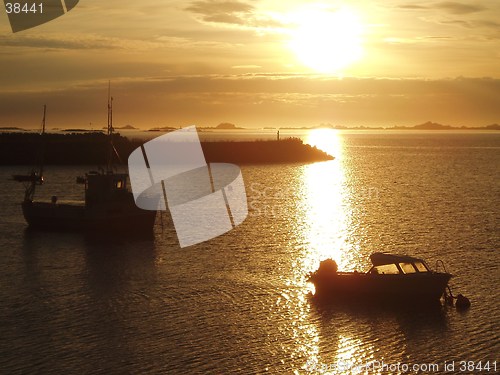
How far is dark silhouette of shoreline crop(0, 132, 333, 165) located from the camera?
16075 centimetres

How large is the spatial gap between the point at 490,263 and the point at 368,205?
1566 inches

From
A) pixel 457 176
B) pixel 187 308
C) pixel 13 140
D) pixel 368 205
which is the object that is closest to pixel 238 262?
pixel 187 308

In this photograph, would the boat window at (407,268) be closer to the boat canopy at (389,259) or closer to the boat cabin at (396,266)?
the boat cabin at (396,266)

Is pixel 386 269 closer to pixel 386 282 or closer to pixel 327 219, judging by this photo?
pixel 386 282

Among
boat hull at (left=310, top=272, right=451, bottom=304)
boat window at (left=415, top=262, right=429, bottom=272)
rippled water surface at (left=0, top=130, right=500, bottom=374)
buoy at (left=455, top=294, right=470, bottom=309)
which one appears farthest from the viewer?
boat window at (left=415, top=262, right=429, bottom=272)

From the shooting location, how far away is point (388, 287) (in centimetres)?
3766

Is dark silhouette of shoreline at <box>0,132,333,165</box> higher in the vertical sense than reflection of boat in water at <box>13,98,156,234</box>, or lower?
lower

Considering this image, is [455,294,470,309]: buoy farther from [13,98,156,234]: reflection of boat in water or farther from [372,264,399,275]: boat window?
[13,98,156,234]: reflection of boat in water

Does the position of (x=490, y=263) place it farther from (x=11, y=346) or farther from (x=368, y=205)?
(x=368, y=205)

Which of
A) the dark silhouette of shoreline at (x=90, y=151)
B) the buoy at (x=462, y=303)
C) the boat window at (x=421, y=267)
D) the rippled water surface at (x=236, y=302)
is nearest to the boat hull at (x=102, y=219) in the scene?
the rippled water surface at (x=236, y=302)

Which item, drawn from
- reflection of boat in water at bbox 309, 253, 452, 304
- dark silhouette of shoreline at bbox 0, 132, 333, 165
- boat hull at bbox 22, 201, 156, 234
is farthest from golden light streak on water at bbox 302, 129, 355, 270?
dark silhouette of shoreline at bbox 0, 132, 333, 165

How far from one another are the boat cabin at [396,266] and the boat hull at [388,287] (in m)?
0.34

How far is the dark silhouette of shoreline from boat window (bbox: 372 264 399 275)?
114m

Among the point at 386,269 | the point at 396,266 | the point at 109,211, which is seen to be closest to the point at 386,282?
the point at 386,269
